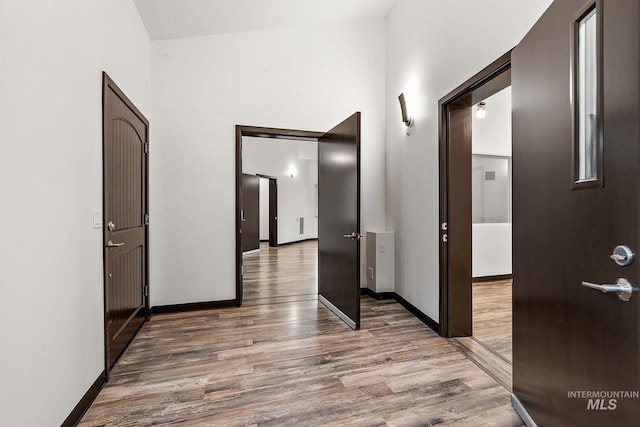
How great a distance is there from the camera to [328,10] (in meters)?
3.50

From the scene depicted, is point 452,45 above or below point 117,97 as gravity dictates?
above

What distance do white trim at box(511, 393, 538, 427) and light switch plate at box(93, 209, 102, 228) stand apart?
2658 mm

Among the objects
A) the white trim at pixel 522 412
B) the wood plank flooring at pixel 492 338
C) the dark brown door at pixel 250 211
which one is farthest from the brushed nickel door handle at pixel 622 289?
the dark brown door at pixel 250 211

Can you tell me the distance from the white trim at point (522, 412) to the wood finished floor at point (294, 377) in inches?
1.5

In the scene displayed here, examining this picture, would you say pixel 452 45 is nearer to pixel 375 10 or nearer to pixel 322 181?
pixel 375 10

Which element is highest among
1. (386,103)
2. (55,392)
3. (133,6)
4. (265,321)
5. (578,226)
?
(133,6)

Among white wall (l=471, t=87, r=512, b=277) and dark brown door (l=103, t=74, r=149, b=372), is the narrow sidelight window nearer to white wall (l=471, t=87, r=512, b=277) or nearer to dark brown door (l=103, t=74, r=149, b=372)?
dark brown door (l=103, t=74, r=149, b=372)

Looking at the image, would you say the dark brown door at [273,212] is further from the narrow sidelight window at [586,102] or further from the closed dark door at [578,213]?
the narrow sidelight window at [586,102]

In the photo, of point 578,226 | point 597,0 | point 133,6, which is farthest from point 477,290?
point 133,6

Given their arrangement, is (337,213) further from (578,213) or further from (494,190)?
(494,190)

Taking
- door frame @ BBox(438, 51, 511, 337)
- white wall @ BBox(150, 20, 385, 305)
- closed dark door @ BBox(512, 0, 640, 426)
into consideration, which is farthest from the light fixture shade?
closed dark door @ BBox(512, 0, 640, 426)

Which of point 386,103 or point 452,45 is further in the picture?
point 386,103

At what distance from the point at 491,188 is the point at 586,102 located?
3740 mm

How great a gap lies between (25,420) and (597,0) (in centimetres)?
271
